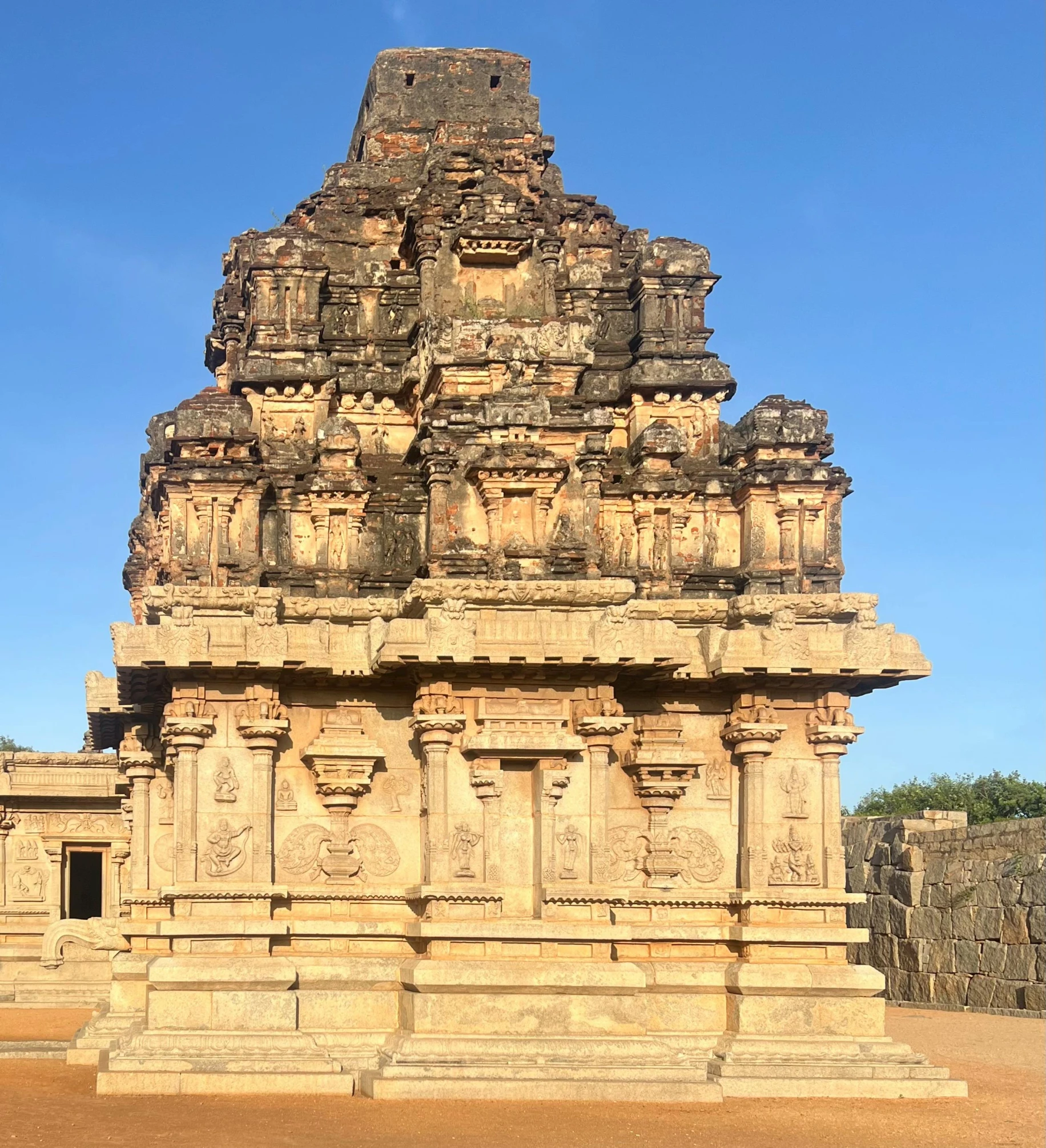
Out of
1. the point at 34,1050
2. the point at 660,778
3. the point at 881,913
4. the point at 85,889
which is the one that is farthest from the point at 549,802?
the point at 85,889

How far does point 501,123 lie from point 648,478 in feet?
22.2

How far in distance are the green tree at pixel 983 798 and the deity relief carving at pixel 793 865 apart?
32370 mm

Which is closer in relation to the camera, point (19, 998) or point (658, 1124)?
point (658, 1124)

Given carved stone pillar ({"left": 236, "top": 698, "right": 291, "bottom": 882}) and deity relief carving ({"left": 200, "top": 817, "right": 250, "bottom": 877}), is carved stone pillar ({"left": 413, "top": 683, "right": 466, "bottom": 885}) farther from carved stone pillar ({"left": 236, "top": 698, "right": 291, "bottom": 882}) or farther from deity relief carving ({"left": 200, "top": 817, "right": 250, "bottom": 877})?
deity relief carving ({"left": 200, "top": 817, "right": 250, "bottom": 877})

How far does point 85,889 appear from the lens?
173ft

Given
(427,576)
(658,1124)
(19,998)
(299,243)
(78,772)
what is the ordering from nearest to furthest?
1. (658,1124)
2. (427,576)
3. (299,243)
4. (19,998)
5. (78,772)

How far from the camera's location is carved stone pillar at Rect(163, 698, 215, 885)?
813 inches

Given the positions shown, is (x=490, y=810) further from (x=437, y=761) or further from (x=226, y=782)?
(x=226, y=782)

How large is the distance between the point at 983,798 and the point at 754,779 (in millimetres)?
36894

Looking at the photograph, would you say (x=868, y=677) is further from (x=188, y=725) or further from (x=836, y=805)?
(x=188, y=725)

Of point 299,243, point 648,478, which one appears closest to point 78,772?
point 299,243

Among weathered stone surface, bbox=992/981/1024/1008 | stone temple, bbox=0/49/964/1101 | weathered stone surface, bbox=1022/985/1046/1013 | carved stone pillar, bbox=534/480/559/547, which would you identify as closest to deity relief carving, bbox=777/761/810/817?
stone temple, bbox=0/49/964/1101

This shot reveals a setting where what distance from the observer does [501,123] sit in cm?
2662

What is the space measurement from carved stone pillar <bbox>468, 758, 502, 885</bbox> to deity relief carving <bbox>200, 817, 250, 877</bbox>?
279 centimetres
